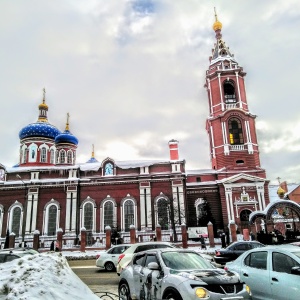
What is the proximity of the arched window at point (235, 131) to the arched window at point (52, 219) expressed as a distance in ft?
76.2

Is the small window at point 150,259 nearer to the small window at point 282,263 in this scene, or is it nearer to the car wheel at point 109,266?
the small window at point 282,263

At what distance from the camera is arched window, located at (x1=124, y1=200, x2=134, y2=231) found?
35.6 m

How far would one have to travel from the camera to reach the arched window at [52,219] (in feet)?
117

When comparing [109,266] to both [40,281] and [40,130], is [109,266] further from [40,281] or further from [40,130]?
[40,130]

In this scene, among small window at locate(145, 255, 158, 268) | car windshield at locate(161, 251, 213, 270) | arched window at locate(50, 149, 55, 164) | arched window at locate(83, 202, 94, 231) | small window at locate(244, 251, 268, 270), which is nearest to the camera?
car windshield at locate(161, 251, 213, 270)

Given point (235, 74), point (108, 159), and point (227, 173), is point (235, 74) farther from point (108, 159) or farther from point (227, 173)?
point (108, 159)

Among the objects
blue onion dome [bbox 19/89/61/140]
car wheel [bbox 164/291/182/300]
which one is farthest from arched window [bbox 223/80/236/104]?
car wheel [bbox 164/291/182/300]

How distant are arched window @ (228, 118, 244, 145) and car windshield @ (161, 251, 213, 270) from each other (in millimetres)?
32650

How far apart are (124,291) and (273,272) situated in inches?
150

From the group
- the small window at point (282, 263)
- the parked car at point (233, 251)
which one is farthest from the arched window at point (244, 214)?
the small window at point (282, 263)

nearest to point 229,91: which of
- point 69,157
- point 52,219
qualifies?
point 69,157

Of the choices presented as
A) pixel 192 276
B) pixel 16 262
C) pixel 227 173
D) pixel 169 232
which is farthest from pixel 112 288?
pixel 227 173

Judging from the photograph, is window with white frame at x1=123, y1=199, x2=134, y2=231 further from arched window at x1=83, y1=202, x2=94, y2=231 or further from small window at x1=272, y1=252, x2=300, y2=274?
small window at x1=272, y1=252, x2=300, y2=274

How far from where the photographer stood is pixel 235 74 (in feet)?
136
